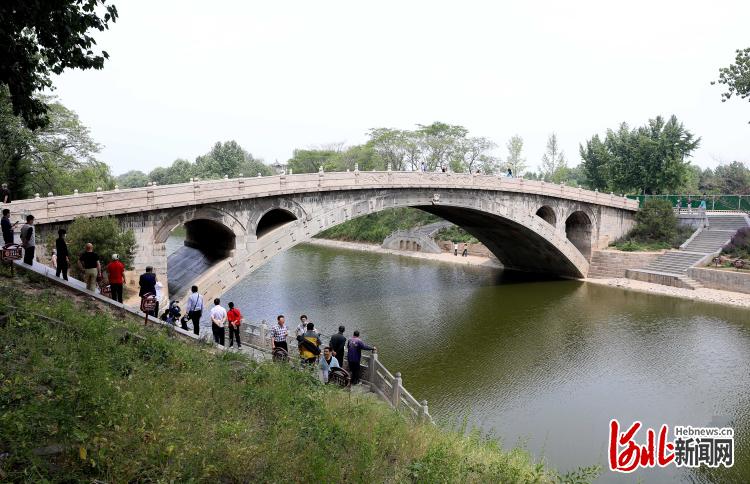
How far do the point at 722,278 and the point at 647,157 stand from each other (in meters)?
17.2

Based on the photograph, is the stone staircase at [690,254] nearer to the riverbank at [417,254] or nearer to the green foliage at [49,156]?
the riverbank at [417,254]

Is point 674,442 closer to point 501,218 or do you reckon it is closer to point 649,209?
point 501,218

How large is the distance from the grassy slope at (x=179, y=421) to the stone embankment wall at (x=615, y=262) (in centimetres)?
2730

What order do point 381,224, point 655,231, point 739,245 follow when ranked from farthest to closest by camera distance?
point 381,224, point 655,231, point 739,245

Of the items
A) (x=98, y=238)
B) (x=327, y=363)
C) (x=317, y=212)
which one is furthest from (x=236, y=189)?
(x=327, y=363)

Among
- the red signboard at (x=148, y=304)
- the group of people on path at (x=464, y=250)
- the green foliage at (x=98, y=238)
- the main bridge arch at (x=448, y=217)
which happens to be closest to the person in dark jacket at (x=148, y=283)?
the red signboard at (x=148, y=304)

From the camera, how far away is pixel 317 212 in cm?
2308

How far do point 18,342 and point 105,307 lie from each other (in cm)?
414

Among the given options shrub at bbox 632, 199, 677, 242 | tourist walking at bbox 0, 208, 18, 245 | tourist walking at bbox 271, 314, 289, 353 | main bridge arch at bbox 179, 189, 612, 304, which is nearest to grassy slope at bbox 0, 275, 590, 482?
tourist walking at bbox 271, 314, 289, 353

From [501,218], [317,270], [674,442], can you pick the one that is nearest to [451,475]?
[674,442]

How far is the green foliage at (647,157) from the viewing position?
40.3 metres

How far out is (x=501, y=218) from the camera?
31297mm

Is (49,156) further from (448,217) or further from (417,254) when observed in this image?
(417,254)

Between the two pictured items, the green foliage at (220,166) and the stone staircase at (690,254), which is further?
the green foliage at (220,166)
